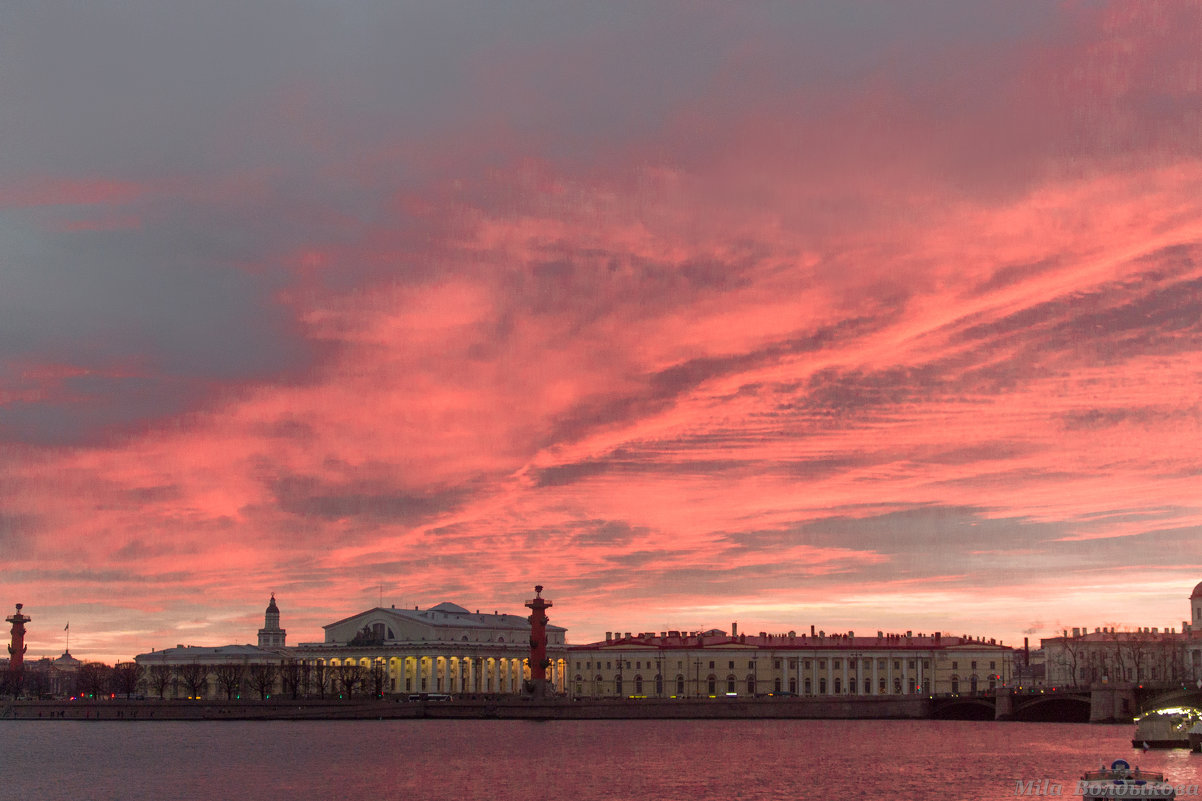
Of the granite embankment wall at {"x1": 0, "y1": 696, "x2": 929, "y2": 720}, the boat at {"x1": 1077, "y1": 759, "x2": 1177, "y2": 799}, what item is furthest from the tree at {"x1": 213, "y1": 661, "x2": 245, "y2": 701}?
the boat at {"x1": 1077, "y1": 759, "x2": 1177, "y2": 799}

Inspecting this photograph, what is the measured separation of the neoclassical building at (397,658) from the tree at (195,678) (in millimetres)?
145

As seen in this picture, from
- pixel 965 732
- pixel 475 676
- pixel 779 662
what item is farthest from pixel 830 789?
pixel 475 676

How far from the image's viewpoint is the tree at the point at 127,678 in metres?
157

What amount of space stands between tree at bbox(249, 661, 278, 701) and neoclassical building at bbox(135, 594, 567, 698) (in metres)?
1.00

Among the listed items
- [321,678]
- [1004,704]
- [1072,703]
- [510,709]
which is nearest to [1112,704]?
[1072,703]

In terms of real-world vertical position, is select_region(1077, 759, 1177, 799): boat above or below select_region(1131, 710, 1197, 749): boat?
above

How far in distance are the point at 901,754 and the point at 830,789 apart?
62.3ft

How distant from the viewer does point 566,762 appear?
71375 millimetres

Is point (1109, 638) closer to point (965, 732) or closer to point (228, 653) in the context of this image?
point (965, 732)

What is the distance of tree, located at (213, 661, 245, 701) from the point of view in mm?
146125

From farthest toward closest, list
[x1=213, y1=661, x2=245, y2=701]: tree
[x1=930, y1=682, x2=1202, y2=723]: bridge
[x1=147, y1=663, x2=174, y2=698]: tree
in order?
[x1=147, y1=663, x2=174, y2=698]: tree → [x1=213, y1=661, x2=245, y2=701]: tree → [x1=930, y1=682, x2=1202, y2=723]: bridge

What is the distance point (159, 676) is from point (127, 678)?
14.4 ft

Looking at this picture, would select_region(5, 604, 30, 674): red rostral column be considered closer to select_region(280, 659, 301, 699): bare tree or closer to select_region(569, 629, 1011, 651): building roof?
select_region(280, 659, 301, 699): bare tree

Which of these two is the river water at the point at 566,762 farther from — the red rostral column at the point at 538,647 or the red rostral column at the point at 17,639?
the red rostral column at the point at 17,639
